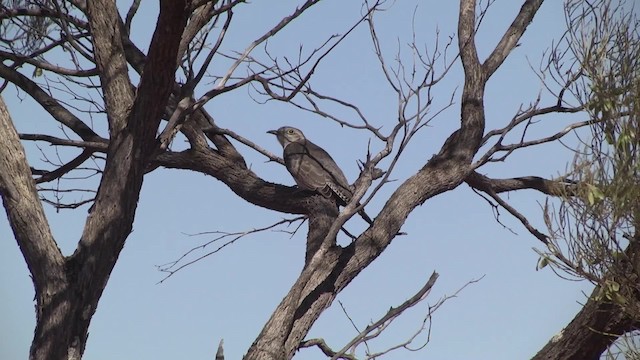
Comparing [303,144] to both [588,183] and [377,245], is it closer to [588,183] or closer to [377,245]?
[377,245]

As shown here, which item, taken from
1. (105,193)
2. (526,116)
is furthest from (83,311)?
(526,116)

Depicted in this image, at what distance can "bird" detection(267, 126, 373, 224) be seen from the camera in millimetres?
7027

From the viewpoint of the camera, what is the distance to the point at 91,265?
15.7 feet

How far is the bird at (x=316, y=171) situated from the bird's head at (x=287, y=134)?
0.03 metres

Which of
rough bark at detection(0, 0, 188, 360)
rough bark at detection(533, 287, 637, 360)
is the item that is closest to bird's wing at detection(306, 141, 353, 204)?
rough bark at detection(533, 287, 637, 360)

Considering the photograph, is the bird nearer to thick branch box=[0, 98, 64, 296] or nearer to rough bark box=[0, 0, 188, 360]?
rough bark box=[0, 0, 188, 360]

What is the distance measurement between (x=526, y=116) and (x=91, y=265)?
352 centimetres

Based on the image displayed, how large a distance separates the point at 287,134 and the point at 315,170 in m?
1.81

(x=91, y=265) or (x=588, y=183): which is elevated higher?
(x=91, y=265)

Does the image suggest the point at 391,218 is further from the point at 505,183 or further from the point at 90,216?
the point at 90,216

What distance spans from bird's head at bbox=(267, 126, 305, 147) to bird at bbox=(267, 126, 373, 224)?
0.03 metres

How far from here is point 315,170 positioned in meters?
7.40

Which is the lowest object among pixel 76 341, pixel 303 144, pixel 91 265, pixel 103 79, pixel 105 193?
pixel 76 341

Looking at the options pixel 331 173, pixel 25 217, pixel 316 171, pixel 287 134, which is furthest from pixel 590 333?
pixel 287 134
